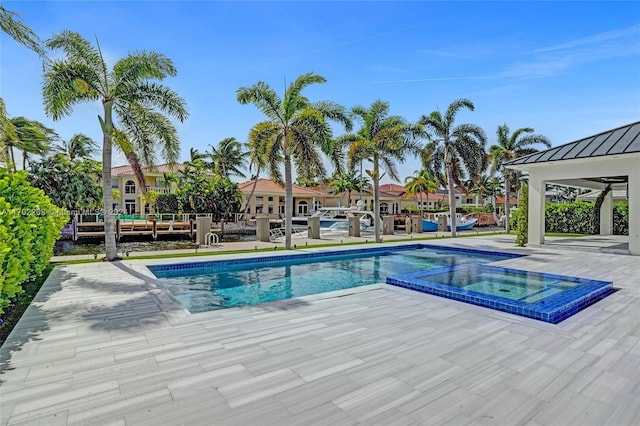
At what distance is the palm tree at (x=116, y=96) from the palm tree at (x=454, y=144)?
525 inches

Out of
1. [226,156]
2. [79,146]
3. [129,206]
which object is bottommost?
[129,206]

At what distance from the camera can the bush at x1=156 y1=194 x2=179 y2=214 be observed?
31.8 m

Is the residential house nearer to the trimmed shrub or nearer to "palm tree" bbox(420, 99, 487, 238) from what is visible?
"palm tree" bbox(420, 99, 487, 238)

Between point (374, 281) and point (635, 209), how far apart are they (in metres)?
10.0

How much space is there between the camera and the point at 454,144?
20250mm

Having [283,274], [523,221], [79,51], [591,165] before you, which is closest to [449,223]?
[523,221]

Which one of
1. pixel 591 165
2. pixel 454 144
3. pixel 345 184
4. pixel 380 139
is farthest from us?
pixel 345 184

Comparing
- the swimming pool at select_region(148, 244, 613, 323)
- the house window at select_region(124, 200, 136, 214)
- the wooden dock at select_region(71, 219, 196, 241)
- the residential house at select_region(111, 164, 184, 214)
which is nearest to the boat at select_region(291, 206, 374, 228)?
the wooden dock at select_region(71, 219, 196, 241)

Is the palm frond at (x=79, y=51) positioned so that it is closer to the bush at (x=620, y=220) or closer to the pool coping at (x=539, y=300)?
the pool coping at (x=539, y=300)

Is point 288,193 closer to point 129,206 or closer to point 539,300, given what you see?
point 539,300

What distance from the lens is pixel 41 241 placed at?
7.79 metres

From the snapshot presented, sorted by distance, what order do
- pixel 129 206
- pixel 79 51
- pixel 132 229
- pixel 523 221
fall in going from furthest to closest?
pixel 129 206
pixel 132 229
pixel 523 221
pixel 79 51

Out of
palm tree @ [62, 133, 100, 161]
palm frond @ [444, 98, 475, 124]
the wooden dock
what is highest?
palm tree @ [62, 133, 100, 161]

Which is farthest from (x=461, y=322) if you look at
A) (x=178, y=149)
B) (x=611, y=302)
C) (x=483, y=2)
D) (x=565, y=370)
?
(x=178, y=149)
